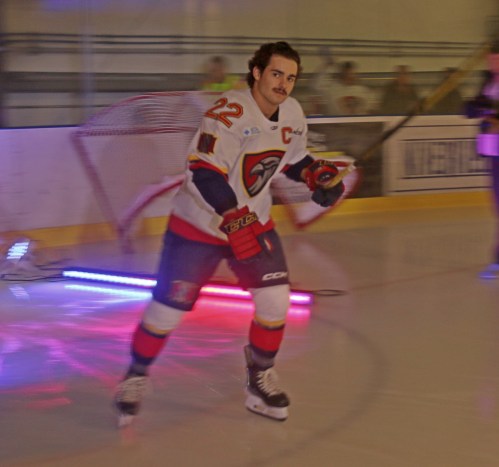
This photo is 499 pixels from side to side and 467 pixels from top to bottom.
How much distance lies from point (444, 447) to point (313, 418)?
47 cm

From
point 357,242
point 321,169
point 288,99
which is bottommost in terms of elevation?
point 357,242

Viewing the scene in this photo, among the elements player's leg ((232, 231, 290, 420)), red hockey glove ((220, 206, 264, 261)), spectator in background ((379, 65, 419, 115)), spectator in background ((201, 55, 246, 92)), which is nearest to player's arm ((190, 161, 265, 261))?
red hockey glove ((220, 206, 264, 261))

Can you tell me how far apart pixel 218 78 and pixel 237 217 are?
5441mm

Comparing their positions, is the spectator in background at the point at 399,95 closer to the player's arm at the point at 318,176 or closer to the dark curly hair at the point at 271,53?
the player's arm at the point at 318,176

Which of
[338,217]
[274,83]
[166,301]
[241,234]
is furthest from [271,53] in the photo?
[338,217]

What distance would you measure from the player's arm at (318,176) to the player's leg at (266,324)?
0.23 m

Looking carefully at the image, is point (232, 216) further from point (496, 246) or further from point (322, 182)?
point (496, 246)

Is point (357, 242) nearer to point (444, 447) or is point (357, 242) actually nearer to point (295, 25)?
point (295, 25)

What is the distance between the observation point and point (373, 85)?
30.4 feet

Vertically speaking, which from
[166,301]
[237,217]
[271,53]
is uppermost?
[271,53]

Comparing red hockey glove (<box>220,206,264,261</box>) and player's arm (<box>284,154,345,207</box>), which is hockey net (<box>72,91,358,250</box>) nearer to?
player's arm (<box>284,154,345,207</box>)

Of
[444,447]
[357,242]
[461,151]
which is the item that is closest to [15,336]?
[444,447]

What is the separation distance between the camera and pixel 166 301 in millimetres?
3143

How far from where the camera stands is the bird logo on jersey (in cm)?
313
